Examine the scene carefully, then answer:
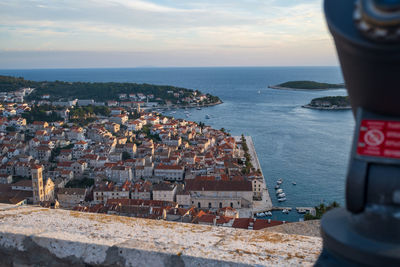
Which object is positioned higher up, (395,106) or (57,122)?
(395,106)

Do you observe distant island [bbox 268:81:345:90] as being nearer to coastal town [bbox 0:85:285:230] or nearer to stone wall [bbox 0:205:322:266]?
coastal town [bbox 0:85:285:230]

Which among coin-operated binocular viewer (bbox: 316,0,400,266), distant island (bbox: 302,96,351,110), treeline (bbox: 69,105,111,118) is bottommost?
treeline (bbox: 69,105,111,118)

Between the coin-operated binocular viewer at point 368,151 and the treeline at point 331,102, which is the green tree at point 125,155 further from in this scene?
the treeline at point 331,102

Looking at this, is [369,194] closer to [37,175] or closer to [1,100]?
[37,175]

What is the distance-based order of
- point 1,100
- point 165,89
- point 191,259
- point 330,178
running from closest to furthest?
1. point 191,259
2. point 330,178
3. point 1,100
4. point 165,89

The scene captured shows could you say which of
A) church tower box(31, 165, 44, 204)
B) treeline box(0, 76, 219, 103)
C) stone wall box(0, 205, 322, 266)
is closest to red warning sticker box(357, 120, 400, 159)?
stone wall box(0, 205, 322, 266)

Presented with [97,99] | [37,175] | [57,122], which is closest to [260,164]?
[37,175]

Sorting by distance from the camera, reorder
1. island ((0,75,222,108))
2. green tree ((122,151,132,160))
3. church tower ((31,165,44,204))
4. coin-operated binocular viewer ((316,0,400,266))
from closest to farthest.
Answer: coin-operated binocular viewer ((316,0,400,266))
church tower ((31,165,44,204))
green tree ((122,151,132,160))
island ((0,75,222,108))

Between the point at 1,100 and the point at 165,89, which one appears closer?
the point at 1,100
